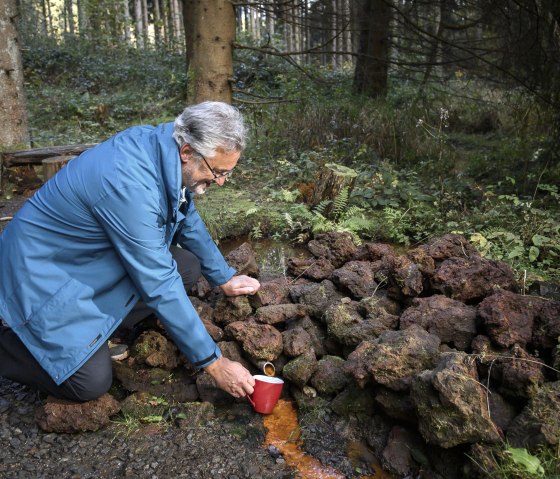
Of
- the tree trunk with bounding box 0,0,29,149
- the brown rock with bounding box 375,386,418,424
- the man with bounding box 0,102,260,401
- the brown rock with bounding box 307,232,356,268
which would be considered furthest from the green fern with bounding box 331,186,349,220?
the tree trunk with bounding box 0,0,29,149

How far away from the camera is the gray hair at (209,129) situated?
2551 millimetres

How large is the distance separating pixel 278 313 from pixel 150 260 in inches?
43.5

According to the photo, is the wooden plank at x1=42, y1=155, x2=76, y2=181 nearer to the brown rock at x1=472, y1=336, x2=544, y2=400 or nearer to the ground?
the ground

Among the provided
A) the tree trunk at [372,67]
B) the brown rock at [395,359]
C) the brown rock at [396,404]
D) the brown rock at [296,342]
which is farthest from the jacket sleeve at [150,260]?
the tree trunk at [372,67]

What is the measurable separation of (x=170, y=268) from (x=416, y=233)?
3.11 meters

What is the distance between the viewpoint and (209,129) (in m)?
2.55

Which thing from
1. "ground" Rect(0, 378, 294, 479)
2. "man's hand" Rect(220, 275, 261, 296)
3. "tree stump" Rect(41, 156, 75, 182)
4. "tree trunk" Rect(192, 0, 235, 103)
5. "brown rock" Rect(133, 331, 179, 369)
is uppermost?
"tree trunk" Rect(192, 0, 235, 103)

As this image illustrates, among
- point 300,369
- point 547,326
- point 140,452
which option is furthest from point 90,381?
point 547,326

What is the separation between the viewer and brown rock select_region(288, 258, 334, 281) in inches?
157

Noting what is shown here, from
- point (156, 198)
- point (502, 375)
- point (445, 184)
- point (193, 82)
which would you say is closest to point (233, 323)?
point (156, 198)

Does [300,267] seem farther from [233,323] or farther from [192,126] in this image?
[192,126]

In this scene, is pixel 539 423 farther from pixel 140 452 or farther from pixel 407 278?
pixel 140 452

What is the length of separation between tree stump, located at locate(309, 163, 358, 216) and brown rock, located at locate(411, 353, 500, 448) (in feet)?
10.2

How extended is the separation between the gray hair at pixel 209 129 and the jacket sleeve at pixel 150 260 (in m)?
0.35
